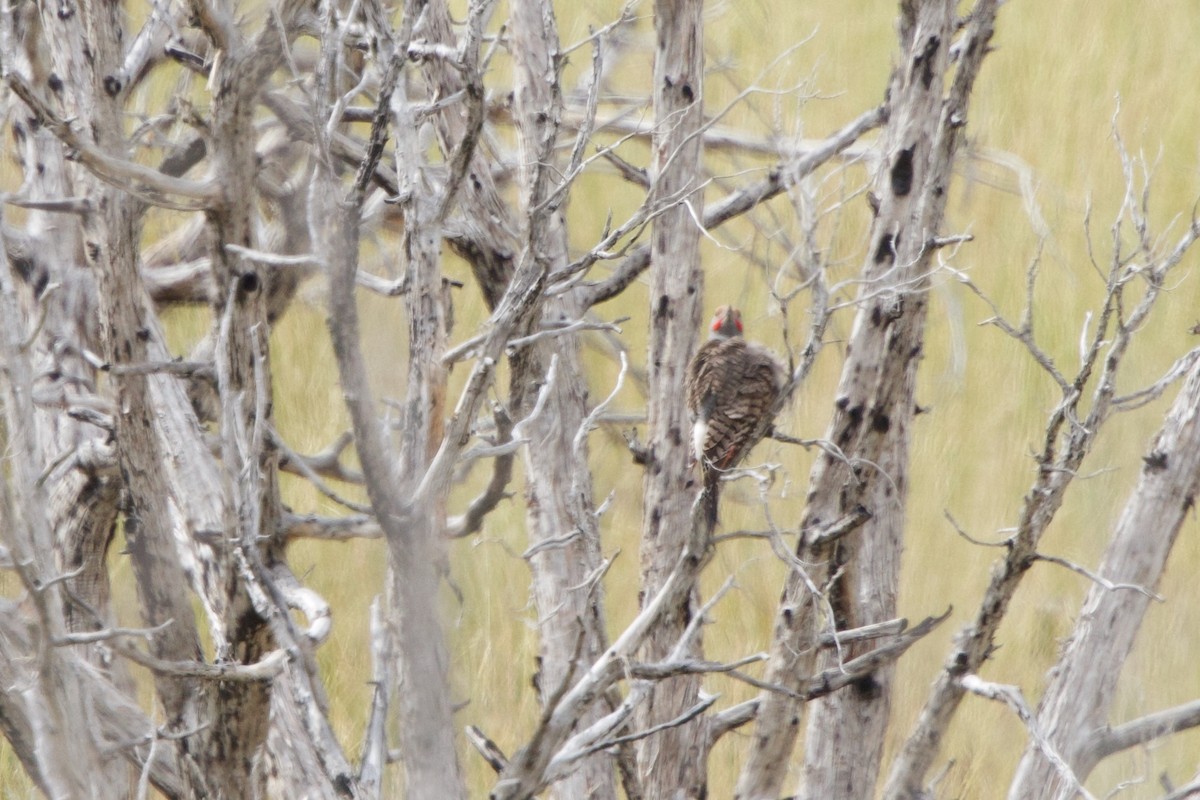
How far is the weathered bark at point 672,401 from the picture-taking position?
3252 mm

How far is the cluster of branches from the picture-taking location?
80.1 inches

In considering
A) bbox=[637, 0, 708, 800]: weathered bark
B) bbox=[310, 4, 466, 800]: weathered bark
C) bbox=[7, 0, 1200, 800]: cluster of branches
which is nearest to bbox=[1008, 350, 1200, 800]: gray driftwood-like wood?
bbox=[7, 0, 1200, 800]: cluster of branches

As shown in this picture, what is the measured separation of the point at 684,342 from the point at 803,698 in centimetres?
95

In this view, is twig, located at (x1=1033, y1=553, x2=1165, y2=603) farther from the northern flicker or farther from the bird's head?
the bird's head

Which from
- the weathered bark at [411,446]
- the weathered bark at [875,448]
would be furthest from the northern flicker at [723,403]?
the weathered bark at [411,446]

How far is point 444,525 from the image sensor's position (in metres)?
2.15

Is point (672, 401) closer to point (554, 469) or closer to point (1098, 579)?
point (554, 469)

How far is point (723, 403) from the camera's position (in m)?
Result: 3.36

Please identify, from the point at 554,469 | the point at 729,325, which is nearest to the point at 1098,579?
the point at 554,469

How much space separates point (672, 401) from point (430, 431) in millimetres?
1252

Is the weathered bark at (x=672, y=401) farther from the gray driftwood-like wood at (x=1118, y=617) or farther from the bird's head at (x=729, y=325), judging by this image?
the bird's head at (x=729, y=325)

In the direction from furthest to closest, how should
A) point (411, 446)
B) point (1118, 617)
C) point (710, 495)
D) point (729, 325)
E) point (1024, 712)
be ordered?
1. point (729, 325)
2. point (1118, 617)
3. point (710, 495)
4. point (1024, 712)
5. point (411, 446)

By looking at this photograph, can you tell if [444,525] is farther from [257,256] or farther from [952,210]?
[952,210]

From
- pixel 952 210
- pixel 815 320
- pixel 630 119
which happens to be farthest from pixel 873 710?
pixel 952 210
